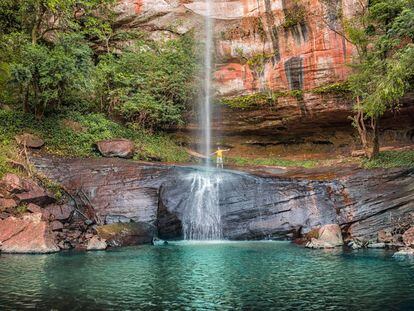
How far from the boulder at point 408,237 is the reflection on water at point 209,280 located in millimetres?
1169

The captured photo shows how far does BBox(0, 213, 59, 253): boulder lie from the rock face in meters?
3.03

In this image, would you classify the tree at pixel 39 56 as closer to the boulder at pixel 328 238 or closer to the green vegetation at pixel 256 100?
the green vegetation at pixel 256 100

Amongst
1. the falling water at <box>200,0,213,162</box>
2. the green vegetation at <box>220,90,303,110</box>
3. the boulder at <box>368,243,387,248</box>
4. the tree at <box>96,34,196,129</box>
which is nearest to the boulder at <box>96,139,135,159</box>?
the tree at <box>96,34,196,129</box>

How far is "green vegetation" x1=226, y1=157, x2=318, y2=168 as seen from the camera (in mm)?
24788

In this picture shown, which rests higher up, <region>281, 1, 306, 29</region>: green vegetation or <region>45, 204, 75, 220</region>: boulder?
<region>281, 1, 306, 29</region>: green vegetation

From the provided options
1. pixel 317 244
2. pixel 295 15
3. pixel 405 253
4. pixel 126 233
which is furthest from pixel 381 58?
pixel 126 233

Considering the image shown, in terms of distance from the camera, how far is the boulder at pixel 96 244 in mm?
14823

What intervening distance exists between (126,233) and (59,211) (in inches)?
107

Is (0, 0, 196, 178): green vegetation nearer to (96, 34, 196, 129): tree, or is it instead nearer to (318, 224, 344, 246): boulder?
(96, 34, 196, 129): tree

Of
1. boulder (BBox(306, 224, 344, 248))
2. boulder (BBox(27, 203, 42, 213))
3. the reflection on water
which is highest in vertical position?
boulder (BBox(27, 203, 42, 213))

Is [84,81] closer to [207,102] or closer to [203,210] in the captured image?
[203,210]

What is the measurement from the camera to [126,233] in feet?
53.0

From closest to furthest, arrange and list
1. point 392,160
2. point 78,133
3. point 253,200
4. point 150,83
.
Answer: point 253,200 → point 392,160 → point 78,133 → point 150,83

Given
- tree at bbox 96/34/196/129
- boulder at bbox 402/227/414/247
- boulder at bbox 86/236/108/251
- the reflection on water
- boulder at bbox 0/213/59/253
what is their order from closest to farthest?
the reflection on water, boulder at bbox 0/213/59/253, boulder at bbox 402/227/414/247, boulder at bbox 86/236/108/251, tree at bbox 96/34/196/129
